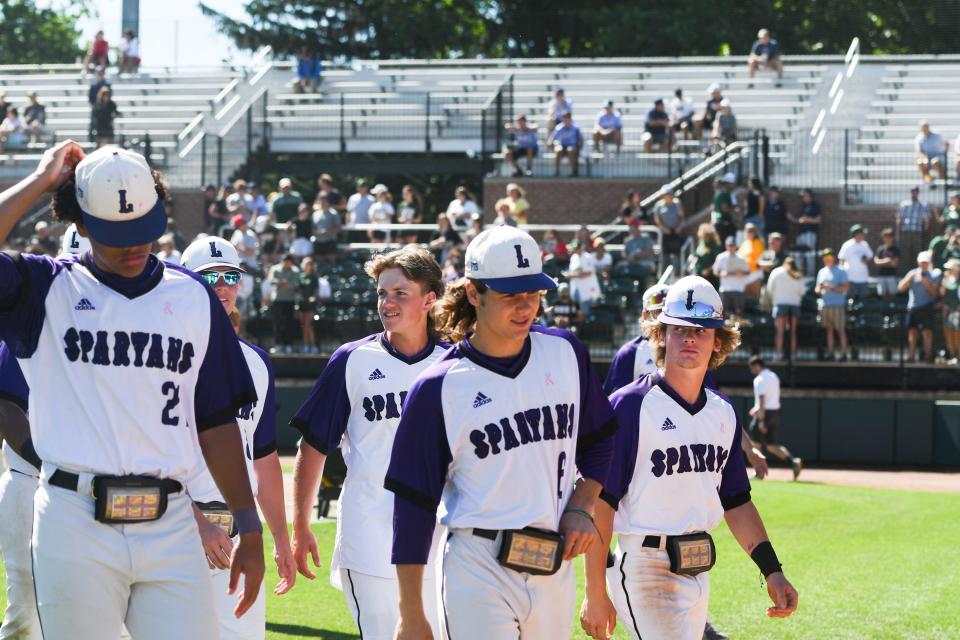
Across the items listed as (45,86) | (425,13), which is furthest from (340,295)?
(425,13)

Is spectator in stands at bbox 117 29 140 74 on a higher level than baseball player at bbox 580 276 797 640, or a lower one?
higher

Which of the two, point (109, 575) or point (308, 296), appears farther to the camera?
point (308, 296)

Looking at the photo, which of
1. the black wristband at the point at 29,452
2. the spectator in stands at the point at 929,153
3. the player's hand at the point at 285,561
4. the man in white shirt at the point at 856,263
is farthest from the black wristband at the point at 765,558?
the spectator in stands at the point at 929,153

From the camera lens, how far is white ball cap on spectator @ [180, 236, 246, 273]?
720cm

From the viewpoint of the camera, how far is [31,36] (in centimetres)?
6084

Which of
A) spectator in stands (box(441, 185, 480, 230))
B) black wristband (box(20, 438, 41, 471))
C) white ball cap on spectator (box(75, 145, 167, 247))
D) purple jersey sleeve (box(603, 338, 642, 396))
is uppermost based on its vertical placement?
spectator in stands (box(441, 185, 480, 230))

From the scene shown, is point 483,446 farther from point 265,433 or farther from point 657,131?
point 657,131

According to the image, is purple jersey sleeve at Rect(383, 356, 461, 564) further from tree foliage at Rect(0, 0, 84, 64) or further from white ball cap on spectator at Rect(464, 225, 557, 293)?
tree foliage at Rect(0, 0, 84, 64)

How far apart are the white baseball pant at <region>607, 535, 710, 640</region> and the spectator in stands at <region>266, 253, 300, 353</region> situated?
18.6 meters

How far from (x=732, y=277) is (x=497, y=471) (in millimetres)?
18504

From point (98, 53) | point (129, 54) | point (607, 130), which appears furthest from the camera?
point (129, 54)

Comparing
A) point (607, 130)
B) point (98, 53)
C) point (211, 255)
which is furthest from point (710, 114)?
point (211, 255)

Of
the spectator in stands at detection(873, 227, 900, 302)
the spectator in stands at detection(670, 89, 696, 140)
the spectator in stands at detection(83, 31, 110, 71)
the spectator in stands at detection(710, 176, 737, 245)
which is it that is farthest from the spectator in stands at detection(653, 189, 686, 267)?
the spectator in stands at detection(83, 31, 110, 71)

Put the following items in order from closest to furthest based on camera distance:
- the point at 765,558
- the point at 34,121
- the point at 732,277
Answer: the point at 765,558 → the point at 732,277 → the point at 34,121
